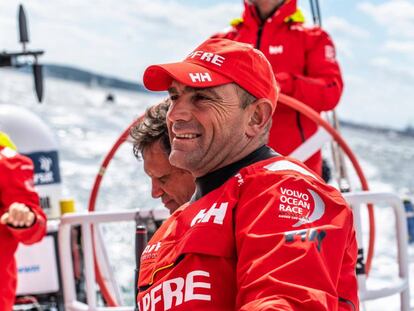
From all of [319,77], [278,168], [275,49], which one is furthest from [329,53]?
[278,168]

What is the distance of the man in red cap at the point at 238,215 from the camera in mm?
1407

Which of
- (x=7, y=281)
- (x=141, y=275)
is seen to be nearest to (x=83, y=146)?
(x=7, y=281)

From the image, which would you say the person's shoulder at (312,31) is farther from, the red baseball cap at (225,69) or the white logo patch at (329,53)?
the red baseball cap at (225,69)

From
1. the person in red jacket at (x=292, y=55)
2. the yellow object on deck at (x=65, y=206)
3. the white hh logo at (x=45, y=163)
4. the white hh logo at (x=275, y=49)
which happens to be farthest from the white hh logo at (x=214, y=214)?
the white hh logo at (x=45, y=163)

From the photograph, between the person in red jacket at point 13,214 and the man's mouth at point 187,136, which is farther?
the person in red jacket at point 13,214

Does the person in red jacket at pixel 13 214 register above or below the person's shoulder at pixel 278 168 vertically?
below

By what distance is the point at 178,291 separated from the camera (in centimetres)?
155

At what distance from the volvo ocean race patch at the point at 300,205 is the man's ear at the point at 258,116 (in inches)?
7.5

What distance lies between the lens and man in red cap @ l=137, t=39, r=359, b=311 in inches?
55.4

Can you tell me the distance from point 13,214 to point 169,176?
4.15 feet

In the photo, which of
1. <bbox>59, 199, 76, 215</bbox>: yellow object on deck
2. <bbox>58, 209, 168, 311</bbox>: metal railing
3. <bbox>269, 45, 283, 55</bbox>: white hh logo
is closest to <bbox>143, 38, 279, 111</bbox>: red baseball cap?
<bbox>58, 209, 168, 311</bbox>: metal railing

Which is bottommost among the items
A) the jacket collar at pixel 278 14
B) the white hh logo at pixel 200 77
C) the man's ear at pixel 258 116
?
the man's ear at pixel 258 116

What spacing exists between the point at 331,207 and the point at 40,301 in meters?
2.96

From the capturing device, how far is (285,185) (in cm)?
150
